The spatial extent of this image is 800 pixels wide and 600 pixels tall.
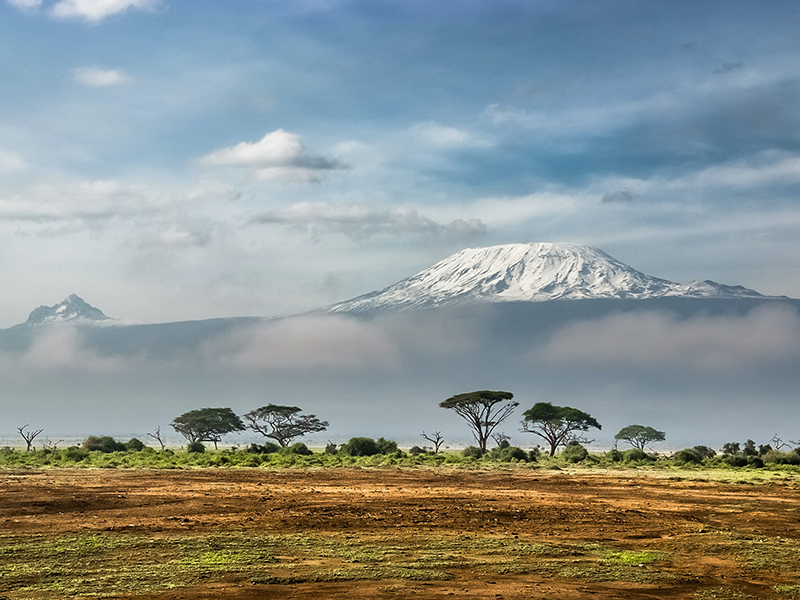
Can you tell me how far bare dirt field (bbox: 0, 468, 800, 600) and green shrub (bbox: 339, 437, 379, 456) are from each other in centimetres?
4277

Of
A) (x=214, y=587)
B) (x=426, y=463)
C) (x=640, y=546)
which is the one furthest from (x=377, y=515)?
(x=426, y=463)

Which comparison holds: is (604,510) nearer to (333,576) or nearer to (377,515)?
(377,515)

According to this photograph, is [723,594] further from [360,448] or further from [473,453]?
[360,448]

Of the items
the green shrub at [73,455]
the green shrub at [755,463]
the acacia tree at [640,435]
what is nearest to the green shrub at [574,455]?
the green shrub at [755,463]

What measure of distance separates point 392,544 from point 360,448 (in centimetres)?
5629

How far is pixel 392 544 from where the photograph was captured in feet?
54.7

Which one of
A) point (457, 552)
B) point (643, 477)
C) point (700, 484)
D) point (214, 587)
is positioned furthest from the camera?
point (643, 477)

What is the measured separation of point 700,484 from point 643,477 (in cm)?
570

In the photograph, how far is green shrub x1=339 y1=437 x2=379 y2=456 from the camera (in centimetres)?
7219

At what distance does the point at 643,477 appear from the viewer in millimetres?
40812

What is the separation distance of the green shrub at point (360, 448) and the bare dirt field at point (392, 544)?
42.8 meters

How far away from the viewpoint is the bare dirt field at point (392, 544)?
13.0 metres

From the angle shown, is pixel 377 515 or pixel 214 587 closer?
pixel 214 587

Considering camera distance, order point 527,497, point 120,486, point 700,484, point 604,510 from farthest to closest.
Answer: point 700,484 < point 120,486 < point 527,497 < point 604,510
